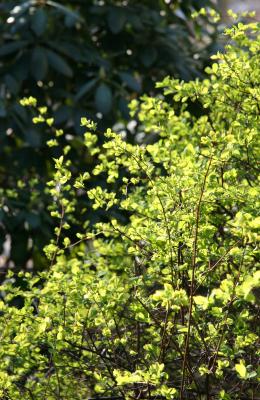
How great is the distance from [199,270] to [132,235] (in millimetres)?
258

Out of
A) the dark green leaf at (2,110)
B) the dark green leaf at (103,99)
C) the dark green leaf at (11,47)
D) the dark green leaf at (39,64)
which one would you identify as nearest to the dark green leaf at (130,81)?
the dark green leaf at (103,99)

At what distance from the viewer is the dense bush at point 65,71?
14.0ft

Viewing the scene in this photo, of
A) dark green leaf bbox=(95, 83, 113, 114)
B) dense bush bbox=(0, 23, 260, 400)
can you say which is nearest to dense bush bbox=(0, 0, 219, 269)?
dark green leaf bbox=(95, 83, 113, 114)

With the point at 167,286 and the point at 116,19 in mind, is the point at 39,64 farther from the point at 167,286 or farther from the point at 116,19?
the point at 167,286

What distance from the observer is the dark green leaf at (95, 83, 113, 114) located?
13.7ft

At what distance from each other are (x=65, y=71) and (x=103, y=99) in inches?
11.8

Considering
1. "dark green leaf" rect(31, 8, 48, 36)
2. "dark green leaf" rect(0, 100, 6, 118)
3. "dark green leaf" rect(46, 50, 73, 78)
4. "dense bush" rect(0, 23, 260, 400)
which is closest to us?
"dense bush" rect(0, 23, 260, 400)

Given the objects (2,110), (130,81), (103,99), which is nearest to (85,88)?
(103,99)

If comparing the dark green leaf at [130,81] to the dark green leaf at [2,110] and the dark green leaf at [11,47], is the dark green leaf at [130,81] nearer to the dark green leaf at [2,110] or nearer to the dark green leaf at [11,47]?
the dark green leaf at [11,47]

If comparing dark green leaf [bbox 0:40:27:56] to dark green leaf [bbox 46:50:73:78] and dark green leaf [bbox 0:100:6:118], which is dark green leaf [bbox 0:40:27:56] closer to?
dark green leaf [bbox 46:50:73:78]

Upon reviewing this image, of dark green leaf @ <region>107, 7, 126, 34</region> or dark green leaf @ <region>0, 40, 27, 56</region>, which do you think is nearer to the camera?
dark green leaf @ <region>0, 40, 27, 56</region>

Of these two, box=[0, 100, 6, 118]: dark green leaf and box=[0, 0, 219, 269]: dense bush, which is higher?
box=[0, 0, 219, 269]: dense bush

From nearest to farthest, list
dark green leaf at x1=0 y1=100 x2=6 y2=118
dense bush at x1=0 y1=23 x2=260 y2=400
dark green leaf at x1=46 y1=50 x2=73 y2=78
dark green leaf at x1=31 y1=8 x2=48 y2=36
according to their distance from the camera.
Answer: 1. dense bush at x1=0 y1=23 x2=260 y2=400
2. dark green leaf at x1=0 y1=100 x2=6 y2=118
3. dark green leaf at x1=31 y1=8 x2=48 y2=36
4. dark green leaf at x1=46 y1=50 x2=73 y2=78

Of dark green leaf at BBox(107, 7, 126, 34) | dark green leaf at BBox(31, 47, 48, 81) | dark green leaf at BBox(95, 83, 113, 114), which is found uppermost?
dark green leaf at BBox(107, 7, 126, 34)
